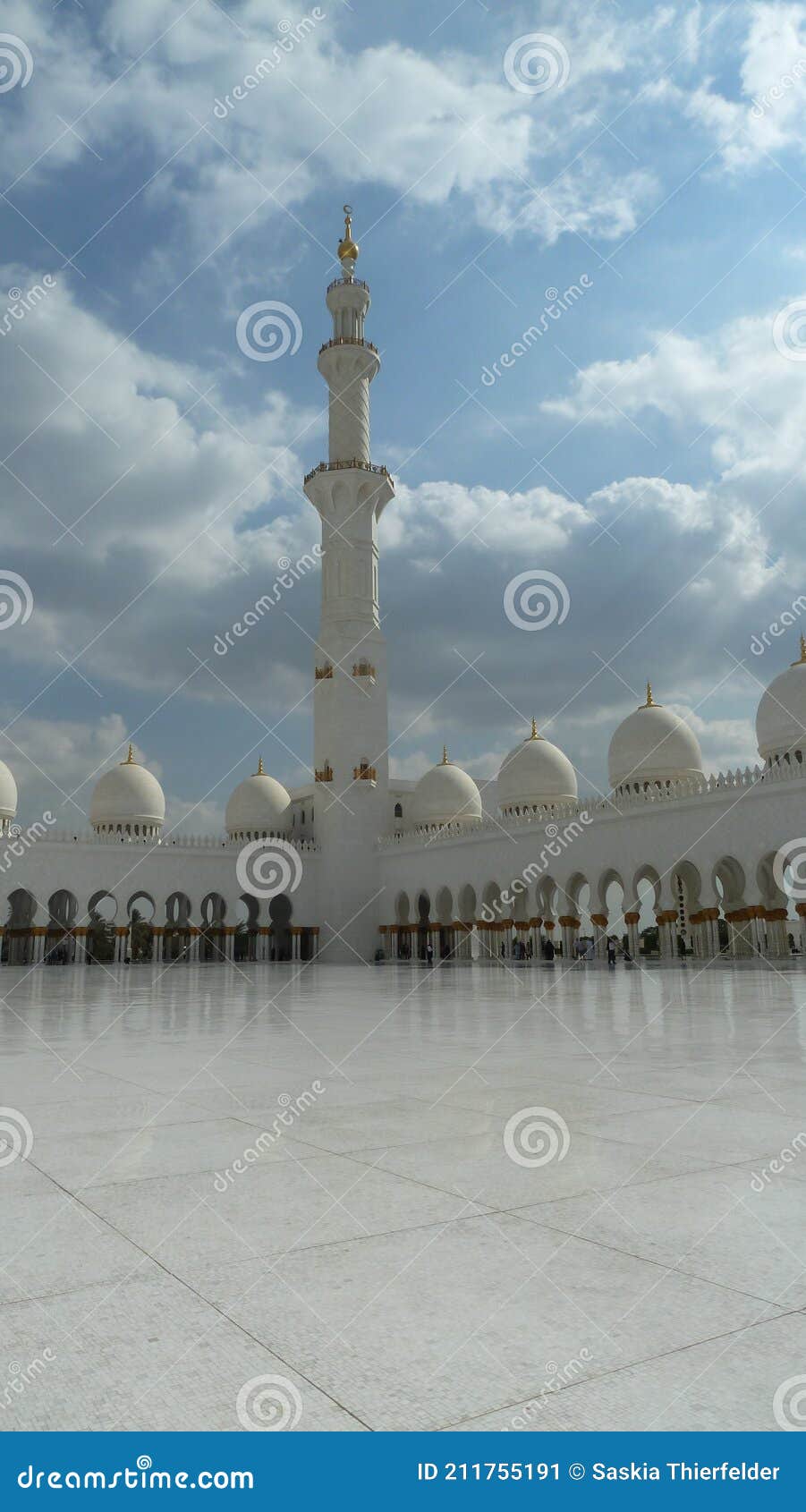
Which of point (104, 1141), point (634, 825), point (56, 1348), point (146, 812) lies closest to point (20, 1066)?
point (104, 1141)

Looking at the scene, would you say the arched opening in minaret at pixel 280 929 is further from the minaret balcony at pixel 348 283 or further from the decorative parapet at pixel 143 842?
the minaret balcony at pixel 348 283

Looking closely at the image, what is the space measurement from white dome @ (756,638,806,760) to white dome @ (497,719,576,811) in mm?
7713

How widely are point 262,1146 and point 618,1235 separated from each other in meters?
1.73

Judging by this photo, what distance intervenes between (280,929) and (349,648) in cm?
1271

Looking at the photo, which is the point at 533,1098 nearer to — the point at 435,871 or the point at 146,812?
the point at 435,871

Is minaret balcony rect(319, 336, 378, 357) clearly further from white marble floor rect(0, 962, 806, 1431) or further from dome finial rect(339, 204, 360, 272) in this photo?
white marble floor rect(0, 962, 806, 1431)

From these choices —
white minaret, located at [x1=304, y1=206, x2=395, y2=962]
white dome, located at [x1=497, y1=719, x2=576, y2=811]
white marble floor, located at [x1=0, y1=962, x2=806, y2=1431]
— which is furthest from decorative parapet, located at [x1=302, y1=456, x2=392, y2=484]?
white marble floor, located at [x1=0, y1=962, x2=806, y2=1431]

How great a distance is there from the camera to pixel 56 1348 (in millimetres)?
2229

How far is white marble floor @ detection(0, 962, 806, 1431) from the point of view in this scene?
6.65ft

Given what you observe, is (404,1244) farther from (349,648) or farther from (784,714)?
(349,648)

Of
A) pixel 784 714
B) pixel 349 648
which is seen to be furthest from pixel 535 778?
pixel 784 714

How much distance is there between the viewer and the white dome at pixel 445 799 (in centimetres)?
3884

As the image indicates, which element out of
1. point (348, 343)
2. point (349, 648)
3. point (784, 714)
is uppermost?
point (348, 343)

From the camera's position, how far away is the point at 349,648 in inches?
1458
